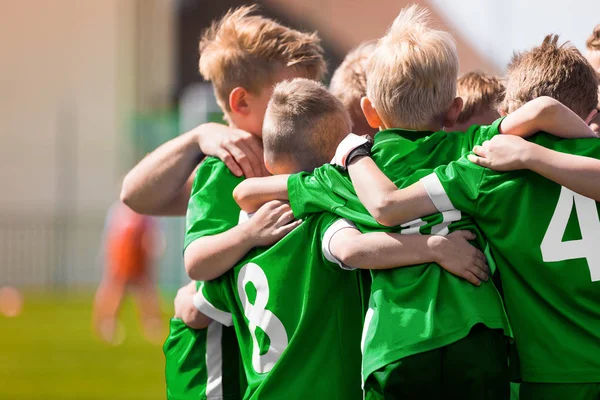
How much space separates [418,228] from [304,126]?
1.58ft

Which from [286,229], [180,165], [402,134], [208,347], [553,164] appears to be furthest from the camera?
[180,165]

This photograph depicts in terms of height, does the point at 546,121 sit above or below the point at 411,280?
above

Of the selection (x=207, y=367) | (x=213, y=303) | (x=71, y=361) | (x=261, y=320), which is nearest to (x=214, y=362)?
(x=207, y=367)

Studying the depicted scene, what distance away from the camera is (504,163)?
2438 millimetres

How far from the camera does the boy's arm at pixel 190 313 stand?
10.5 ft

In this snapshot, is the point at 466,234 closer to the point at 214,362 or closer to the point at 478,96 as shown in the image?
the point at 478,96

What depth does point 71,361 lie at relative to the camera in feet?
36.7

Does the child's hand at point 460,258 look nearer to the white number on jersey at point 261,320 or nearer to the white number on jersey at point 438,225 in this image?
the white number on jersey at point 438,225

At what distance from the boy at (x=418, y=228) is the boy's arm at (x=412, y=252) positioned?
0.11 feet

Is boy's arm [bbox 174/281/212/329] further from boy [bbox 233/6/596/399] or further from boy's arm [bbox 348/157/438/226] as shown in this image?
boy's arm [bbox 348/157/438/226]

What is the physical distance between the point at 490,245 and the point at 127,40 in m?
24.5

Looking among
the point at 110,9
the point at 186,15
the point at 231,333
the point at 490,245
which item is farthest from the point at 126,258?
the point at 186,15

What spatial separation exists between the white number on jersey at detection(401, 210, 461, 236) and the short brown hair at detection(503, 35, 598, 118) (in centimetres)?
37

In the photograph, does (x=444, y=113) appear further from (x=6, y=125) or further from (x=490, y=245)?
(x=6, y=125)
